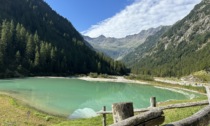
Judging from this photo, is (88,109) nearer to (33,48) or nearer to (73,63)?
(33,48)

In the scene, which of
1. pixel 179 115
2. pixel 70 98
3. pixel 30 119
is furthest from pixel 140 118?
pixel 70 98

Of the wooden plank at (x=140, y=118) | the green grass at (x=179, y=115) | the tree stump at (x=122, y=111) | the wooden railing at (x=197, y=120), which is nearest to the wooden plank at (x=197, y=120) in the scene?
the wooden railing at (x=197, y=120)

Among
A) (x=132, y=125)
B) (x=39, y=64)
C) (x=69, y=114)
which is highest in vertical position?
(x=39, y=64)

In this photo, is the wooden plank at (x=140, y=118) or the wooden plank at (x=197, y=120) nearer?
the wooden plank at (x=140, y=118)

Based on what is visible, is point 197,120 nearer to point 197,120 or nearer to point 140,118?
point 197,120

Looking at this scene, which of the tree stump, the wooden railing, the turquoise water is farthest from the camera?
the turquoise water

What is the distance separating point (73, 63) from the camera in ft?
568

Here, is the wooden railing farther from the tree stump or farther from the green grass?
the green grass

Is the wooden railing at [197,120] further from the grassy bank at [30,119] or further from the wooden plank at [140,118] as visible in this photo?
the grassy bank at [30,119]

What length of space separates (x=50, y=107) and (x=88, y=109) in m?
6.16

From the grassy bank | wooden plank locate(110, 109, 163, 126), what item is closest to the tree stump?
wooden plank locate(110, 109, 163, 126)

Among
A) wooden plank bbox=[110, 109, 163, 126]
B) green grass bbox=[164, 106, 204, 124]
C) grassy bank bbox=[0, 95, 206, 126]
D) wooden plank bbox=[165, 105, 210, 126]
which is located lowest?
grassy bank bbox=[0, 95, 206, 126]

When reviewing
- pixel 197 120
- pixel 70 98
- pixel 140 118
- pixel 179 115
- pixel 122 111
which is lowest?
pixel 70 98

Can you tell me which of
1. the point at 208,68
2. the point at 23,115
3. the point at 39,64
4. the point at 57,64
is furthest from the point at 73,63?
the point at 23,115
